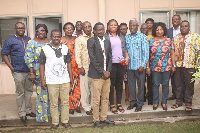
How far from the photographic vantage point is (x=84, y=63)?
4.78 meters

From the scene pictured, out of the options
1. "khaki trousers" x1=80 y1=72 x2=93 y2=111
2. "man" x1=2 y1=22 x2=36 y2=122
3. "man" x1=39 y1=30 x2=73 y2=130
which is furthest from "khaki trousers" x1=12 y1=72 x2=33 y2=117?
"khaki trousers" x1=80 y1=72 x2=93 y2=111

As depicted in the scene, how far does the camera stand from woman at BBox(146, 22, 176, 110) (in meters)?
4.80

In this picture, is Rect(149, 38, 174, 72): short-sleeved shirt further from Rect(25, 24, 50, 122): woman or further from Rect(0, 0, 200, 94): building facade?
Rect(0, 0, 200, 94): building facade

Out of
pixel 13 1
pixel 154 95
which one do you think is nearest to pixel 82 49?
pixel 154 95

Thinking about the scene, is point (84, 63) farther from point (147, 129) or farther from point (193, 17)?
point (193, 17)

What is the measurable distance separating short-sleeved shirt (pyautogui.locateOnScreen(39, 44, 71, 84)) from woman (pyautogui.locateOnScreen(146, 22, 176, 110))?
75.0 inches

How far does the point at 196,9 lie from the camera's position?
23.2ft

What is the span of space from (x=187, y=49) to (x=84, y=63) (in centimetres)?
222

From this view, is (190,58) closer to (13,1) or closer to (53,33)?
(53,33)

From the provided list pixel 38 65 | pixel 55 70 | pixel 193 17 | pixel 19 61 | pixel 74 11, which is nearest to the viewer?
pixel 55 70

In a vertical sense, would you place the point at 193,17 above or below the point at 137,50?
above

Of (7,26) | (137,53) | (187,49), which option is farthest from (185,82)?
(7,26)

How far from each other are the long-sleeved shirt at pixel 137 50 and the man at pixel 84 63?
2.99 ft

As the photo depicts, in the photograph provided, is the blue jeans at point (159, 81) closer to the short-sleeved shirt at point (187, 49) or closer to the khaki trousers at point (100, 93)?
the short-sleeved shirt at point (187, 49)
